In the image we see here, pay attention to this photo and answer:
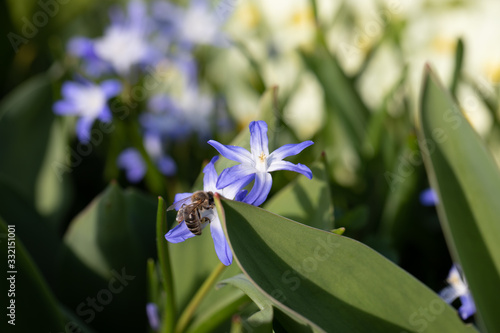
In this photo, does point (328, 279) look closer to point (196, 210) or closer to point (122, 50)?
point (196, 210)

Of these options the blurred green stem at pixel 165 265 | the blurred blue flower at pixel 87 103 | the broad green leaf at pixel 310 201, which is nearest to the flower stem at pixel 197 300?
the blurred green stem at pixel 165 265

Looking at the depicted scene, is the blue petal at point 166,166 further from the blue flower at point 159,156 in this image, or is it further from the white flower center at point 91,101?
the white flower center at point 91,101

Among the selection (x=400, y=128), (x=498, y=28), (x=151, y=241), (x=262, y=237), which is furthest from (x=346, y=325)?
(x=498, y=28)

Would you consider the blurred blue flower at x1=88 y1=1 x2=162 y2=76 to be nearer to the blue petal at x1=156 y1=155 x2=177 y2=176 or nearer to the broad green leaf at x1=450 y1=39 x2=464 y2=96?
the blue petal at x1=156 y1=155 x2=177 y2=176

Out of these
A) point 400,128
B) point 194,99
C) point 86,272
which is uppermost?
point 194,99

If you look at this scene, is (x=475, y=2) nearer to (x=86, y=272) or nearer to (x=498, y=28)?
(x=498, y=28)

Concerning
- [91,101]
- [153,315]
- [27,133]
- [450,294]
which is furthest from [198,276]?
[27,133]
